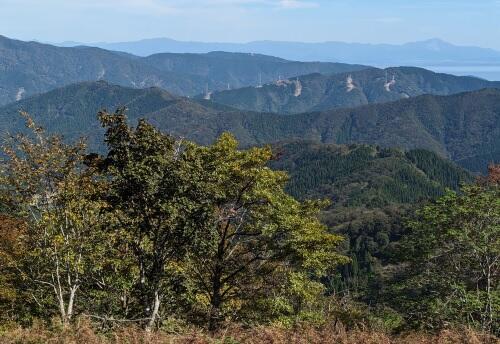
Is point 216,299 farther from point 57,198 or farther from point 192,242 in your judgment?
point 57,198

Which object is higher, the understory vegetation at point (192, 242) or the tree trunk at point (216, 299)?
the understory vegetation at point (192, 242)

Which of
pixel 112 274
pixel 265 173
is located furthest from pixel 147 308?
pixel 265 173

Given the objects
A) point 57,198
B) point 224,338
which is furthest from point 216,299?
point 224,338

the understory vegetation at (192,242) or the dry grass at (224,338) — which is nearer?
the dry grass at (224,338)

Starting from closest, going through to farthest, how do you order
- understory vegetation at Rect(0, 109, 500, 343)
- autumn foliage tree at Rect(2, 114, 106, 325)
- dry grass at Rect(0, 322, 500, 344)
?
dry grass at Rect(0, 322, 500, 344) → understory vegetation at Rect(0, 109, 500, 343) → autumn foliage tree at Rect(2, 114, 106, 325)

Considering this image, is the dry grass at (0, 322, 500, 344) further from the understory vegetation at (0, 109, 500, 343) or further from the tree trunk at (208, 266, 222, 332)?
the tree trunk at (208, 266, 222, 332)

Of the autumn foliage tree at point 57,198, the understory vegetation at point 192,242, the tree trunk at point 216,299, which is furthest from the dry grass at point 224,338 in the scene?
the tree trunk at point 216,299

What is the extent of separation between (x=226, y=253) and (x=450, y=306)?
391 inches

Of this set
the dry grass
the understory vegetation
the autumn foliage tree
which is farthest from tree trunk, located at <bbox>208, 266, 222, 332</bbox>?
the dry grass

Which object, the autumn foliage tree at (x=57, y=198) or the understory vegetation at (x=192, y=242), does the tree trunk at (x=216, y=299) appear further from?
the autumn foliage tree at (x=57, y=198)

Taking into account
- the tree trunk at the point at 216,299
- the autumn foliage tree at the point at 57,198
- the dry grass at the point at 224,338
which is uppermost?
the autumn foliage tree at the point at 57,198

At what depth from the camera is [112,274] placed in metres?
22.3

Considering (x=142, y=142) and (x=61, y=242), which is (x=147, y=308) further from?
(x=142, y=142)

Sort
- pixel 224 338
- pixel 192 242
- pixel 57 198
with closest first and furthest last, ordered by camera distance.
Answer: pixel 224 338
pixel 192 242
pixel 57 198
